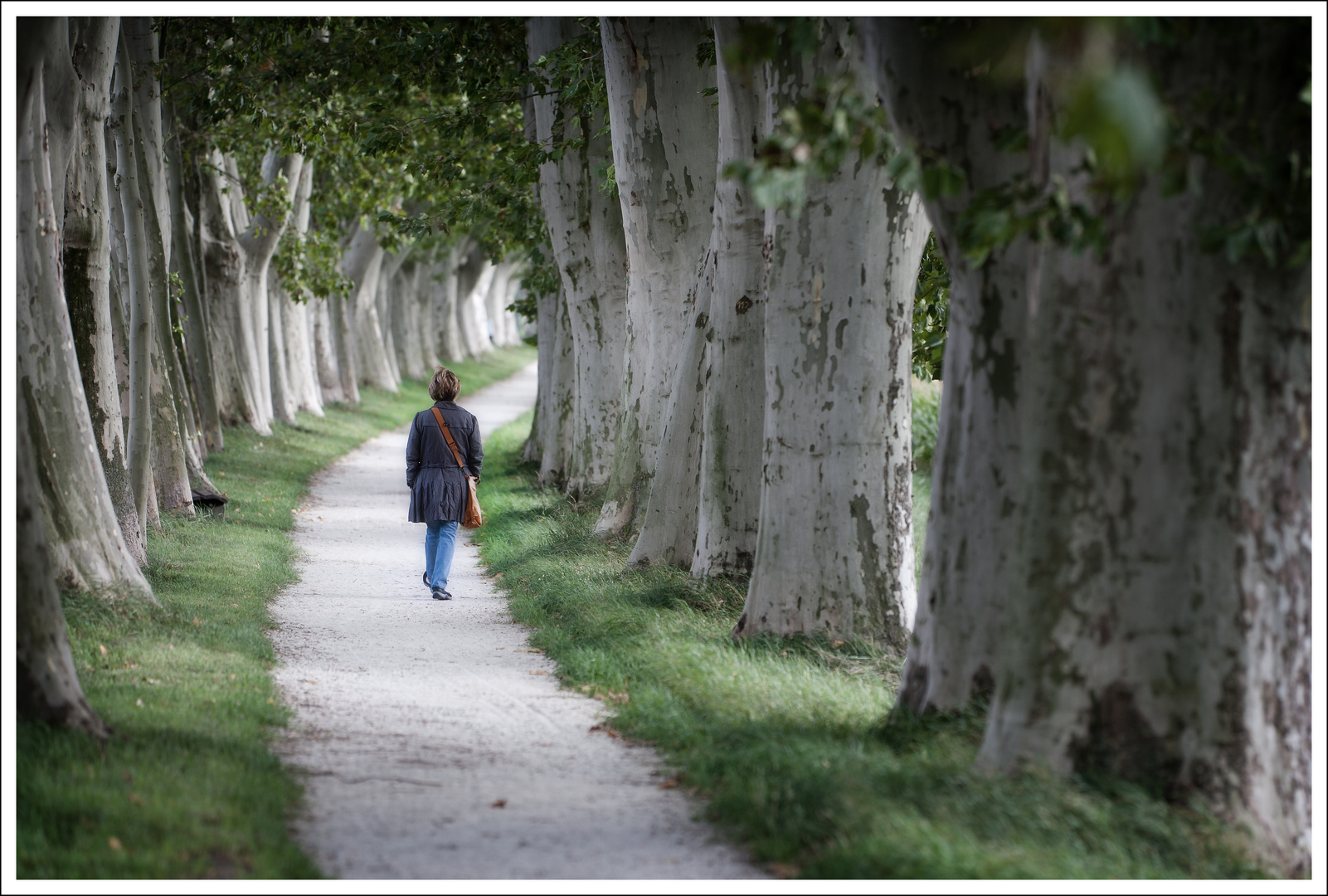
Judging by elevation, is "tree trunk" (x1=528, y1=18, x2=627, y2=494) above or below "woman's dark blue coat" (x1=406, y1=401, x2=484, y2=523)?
above

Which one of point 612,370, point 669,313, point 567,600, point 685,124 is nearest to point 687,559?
point 567,600

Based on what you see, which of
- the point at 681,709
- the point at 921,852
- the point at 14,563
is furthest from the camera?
the point at 681,709

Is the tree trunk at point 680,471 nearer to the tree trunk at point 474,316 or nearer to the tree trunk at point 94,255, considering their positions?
the tree trunk at point 94,255

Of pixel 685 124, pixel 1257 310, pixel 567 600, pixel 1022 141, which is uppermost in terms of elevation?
pixel 685 124

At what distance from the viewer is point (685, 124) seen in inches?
464

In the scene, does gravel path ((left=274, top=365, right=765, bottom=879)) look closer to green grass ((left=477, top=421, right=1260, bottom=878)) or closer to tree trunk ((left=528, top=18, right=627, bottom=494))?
green grass ((left=477, top=421, right=1260, bottom=878))

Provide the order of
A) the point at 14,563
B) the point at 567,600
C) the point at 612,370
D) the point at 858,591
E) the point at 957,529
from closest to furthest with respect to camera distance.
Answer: the point at 14,563, the point at 957,529, the point at 858,591, the point at 567,600, the point at 612,370

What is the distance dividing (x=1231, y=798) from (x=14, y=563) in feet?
15.0

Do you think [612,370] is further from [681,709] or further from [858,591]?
[681,709]

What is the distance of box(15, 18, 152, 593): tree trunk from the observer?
8125mm

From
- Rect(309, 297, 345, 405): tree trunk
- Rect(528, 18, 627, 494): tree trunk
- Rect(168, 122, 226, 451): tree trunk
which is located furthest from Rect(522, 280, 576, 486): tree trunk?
Rect(309, 297, 345, 405): tree trunk

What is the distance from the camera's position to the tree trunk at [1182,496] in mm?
4520

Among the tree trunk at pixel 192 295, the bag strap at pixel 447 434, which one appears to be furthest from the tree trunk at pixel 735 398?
the tree trunk at pixel 192 295

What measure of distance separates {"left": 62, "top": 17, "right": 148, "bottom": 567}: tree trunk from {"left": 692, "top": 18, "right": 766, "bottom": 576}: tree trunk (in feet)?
14.4
